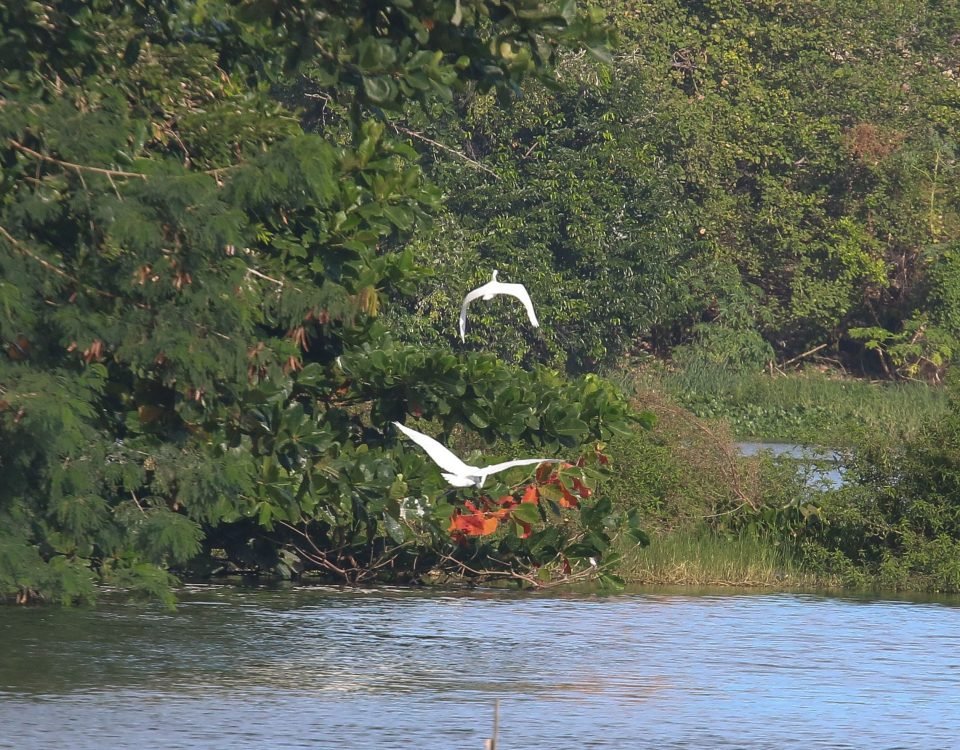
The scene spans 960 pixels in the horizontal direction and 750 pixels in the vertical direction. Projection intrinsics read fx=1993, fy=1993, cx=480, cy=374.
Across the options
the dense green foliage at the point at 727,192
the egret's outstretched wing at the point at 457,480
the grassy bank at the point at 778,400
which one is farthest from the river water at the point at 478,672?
the dense green foliage at the point at 727,192

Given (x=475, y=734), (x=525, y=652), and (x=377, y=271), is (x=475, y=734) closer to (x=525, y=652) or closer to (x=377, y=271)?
(x=525, y=652)

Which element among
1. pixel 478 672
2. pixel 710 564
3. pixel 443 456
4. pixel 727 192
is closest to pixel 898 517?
pixel 710 564

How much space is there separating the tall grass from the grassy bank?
1457 centimetres

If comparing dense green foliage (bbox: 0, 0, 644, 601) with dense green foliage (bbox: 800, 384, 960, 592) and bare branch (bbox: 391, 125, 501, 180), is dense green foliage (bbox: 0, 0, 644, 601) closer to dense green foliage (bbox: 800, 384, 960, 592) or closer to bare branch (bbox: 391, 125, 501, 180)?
dense green foliage (bbox: 800, 384, 960, 592)

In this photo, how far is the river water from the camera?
9617 millimetres

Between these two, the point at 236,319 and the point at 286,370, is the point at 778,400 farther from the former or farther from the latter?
the point at 236,319

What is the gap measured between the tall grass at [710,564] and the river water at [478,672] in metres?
0.63

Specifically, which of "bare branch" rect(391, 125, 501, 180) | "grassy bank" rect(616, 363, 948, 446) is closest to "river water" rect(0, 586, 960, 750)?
"bare branch" rect(391, 125, 501, 180)

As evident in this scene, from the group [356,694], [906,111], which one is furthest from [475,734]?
[906,111]

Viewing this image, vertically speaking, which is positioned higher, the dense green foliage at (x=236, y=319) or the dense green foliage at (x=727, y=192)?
the dense green foliage at (x=727, y=192)

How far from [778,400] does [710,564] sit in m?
19.1

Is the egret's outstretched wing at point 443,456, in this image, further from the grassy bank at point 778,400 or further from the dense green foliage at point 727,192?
the dense green foliage at point 727,192

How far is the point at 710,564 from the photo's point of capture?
1503 cm

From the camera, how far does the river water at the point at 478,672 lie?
962cm
